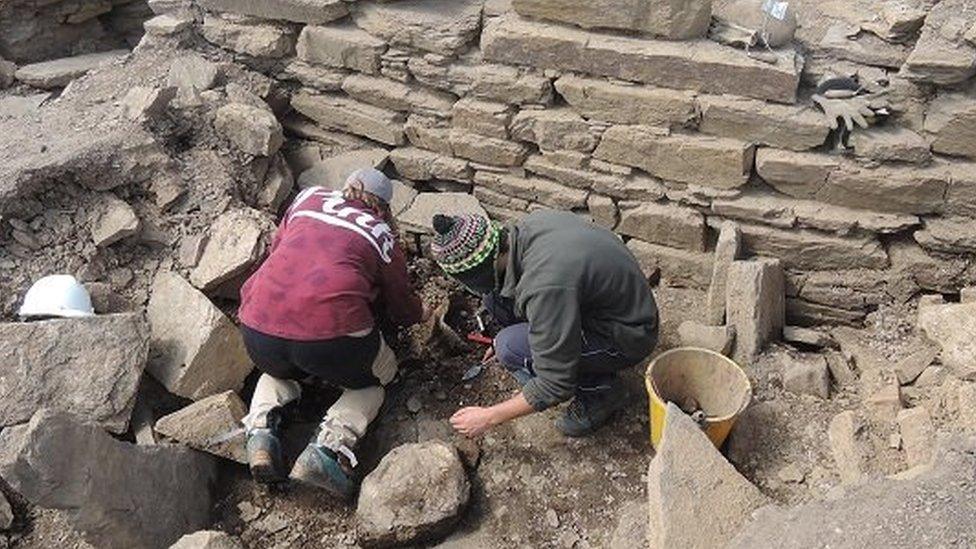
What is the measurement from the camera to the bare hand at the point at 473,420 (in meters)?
3.96

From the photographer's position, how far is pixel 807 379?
4.35m

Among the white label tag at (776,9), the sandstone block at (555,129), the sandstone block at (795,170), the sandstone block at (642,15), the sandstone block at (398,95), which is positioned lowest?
the sandstone block at (398,95)

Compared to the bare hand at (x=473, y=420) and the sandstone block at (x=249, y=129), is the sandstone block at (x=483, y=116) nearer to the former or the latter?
the sandstone block at (x=249, y=129)

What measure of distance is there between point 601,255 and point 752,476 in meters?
1.27

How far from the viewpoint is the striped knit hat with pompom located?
3.74 m

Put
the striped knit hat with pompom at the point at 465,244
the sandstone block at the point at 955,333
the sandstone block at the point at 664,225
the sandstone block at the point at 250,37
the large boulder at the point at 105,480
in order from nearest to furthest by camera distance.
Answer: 1. the large boulder at the point at 105,480
2. the striped knit hat with pompom at the point at 465,244
3. the sandstone block at the point at 955,333
4. the sandstone block at the point at 664,225
5. the sandstone block at the point at 250,37

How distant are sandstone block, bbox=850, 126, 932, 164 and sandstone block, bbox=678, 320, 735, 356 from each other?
3.64 feet

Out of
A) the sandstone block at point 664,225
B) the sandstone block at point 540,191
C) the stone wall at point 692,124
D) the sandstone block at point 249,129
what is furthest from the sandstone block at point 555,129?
the sandstone block at point 249,129


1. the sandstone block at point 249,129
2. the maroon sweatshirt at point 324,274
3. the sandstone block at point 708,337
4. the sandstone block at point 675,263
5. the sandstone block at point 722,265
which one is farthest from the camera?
the sandstone block at point 249,129

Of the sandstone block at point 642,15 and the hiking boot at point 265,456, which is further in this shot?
the sandstone block at point 642,15

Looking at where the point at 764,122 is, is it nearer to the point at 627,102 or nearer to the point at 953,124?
the point at 627,102

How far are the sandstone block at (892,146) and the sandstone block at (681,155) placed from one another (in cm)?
53

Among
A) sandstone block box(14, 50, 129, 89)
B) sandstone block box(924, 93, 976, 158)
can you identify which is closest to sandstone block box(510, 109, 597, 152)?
sandstone block box(924, 93, 976, 158)

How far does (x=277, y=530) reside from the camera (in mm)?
4027
